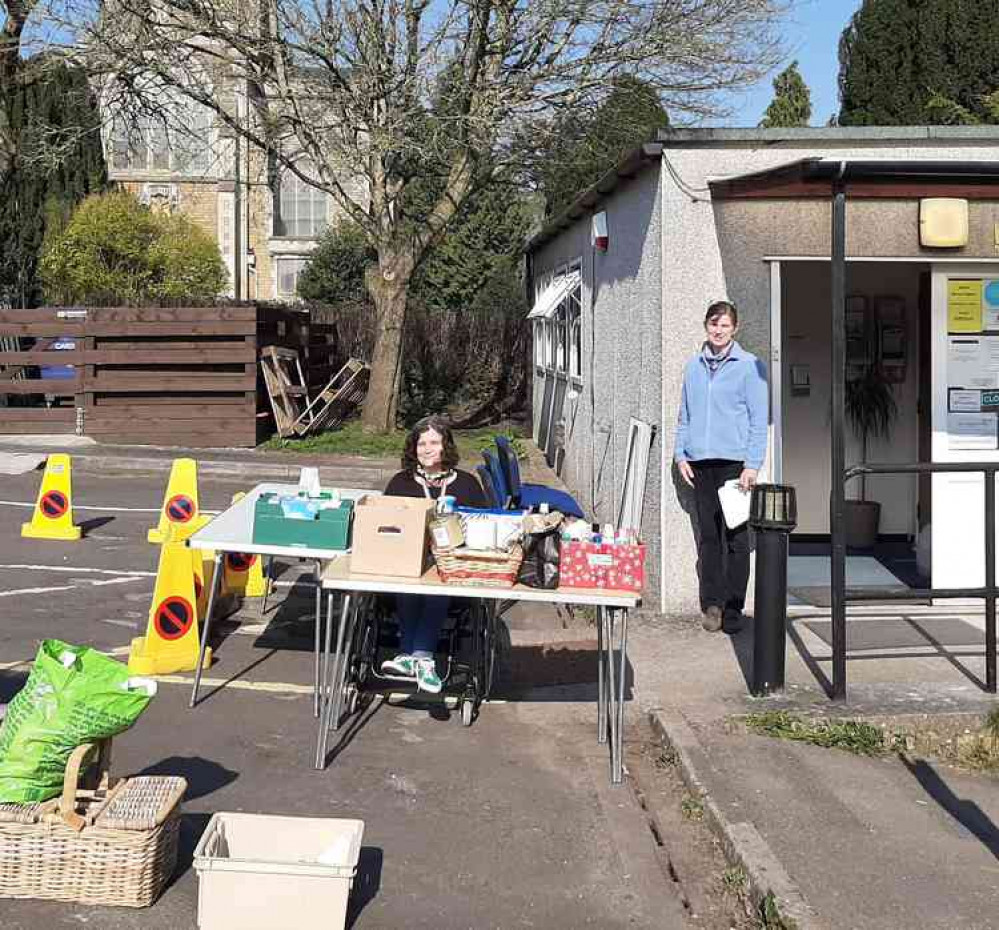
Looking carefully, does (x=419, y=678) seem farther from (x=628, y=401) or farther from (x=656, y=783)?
(x=628, y=401)

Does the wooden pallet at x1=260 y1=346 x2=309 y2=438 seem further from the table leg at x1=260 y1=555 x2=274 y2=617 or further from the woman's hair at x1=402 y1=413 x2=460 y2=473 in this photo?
the woman's hair at x1=402 y1=413 x2=460 y2=473

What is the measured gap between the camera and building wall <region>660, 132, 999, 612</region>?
27.0 ft

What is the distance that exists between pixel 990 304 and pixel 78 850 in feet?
21.3

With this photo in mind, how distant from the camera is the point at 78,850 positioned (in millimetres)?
4391

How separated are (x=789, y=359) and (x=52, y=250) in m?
26.6

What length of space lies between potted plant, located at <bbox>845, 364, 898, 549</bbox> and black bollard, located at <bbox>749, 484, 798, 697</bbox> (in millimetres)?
4697

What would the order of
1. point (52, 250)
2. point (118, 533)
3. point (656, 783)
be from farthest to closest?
point (52, 250)
point (118, 533)
point (656, 783)

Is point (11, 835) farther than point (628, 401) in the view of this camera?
No

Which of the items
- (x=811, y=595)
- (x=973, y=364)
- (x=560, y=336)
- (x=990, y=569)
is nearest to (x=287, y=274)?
(x=560, y=336)

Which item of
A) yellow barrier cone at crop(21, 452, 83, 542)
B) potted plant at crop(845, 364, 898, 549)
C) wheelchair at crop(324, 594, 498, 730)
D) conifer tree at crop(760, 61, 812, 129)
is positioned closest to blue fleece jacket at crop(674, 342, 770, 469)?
wheelchair at crop(324, 594, 498, 730)

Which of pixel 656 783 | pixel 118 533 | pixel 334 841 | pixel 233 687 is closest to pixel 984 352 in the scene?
pixel 656 783

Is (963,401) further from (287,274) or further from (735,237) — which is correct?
(287,274)

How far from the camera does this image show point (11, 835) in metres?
4.39

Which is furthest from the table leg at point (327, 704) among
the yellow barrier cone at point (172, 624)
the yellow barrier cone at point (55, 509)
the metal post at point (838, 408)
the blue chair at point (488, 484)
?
the yellow barrier cone at point (55, 509)
